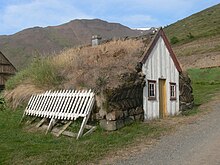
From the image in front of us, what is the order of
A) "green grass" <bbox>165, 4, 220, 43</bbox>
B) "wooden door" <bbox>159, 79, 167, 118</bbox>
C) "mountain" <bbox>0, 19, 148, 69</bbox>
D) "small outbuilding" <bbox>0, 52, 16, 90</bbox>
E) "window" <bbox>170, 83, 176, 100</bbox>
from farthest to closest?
1. "green grass" <bbox>165, 4, 220, 43</bbox>
2. "mountain" <bbox>0, 19, 148, 69</bbox>
3. "small outbuilding" <bbox>0, 52, 16, 90</bbox>
4. "window" <bbox>170, 83, 176, 100</bbox>
5. "wooden door" <bbox>159, 79, 167, 118</bbox>

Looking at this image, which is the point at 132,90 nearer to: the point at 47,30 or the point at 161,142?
the point at 161,142

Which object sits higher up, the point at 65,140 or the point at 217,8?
the point at 217,8

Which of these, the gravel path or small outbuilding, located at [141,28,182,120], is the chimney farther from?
the gravel path

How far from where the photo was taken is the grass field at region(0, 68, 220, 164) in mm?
8406

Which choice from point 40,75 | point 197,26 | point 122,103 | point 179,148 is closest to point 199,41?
point 197,26

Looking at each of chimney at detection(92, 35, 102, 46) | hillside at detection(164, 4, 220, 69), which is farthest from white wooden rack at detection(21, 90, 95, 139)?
hillside at detection(164, 4, 220, 69)

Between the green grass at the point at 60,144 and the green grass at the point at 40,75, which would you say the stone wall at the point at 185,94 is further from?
the green grass at the point at 40,75

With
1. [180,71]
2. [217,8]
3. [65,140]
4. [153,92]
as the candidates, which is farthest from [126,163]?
[217,8]

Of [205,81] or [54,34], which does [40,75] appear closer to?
[205,81]

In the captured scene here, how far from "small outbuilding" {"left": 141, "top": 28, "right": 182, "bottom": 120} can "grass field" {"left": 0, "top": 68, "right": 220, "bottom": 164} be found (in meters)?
1.69

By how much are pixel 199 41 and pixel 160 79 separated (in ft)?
153

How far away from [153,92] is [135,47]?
2.17 m

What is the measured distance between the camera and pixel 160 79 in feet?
52.5

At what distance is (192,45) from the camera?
57.6m
